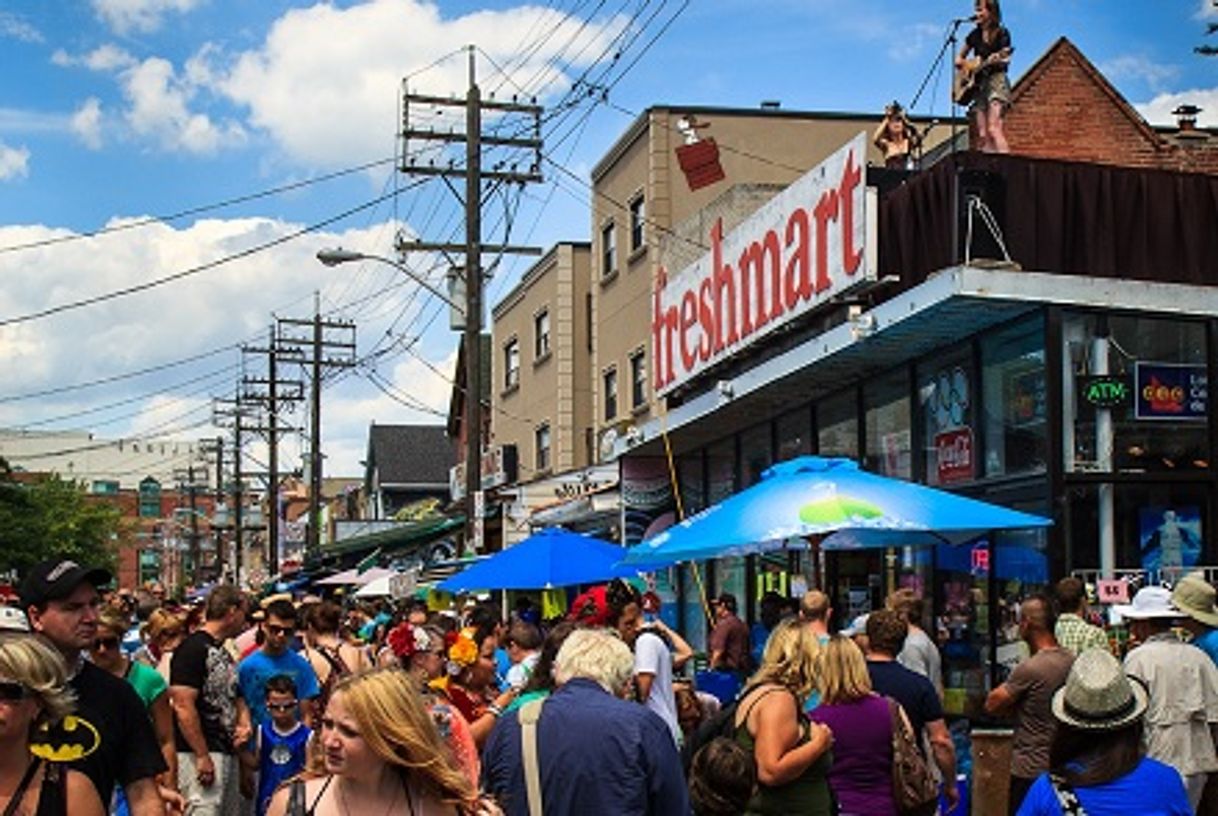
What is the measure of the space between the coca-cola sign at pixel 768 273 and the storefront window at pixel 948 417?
1.09 m

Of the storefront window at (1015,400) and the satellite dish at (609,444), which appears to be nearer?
the storefront window at (1015,400)

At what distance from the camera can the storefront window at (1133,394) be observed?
40.9 ft

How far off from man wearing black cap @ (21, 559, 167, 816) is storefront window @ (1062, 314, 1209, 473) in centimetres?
859

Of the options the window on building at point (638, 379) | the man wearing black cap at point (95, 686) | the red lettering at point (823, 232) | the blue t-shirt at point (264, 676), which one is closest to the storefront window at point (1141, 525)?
the red lettering at point (823, 232)

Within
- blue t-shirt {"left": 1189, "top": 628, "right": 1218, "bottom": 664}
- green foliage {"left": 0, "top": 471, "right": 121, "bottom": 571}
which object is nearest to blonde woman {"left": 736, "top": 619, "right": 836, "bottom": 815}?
blue t-shirt {"left": 1189, "top": 628, "right": 1218, "bottom": 664}

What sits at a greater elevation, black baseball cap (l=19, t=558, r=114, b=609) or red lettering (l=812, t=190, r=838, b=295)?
red lettering (l=812, t=190, r=838, b=295)

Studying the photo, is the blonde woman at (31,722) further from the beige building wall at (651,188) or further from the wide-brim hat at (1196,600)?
the beige building wall at (651,188)

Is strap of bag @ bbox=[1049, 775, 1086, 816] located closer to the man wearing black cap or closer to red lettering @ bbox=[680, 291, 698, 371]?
the man wearing black cap

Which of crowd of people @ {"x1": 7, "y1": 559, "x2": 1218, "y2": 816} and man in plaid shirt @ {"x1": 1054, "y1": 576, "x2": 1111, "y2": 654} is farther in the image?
man in plaid shirt @ {"x1": 1054, "y1": 576, "x2": 1111, "y2": 654}

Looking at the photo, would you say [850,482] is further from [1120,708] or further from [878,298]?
[1120,708]

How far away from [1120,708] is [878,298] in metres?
10.5

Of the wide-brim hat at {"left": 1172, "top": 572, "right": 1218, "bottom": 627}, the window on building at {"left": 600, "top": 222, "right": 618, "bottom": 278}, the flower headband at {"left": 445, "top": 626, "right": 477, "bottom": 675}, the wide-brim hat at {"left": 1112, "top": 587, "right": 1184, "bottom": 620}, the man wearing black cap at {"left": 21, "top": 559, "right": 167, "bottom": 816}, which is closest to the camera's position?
the man wearing black cap at {"left": 21, "top": 559, "right": 167, "bottom": 816}

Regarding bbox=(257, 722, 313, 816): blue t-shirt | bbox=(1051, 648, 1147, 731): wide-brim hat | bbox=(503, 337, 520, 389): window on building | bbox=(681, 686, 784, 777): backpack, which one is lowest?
bbox=(257, 722, 313, 816): blue t-shirt

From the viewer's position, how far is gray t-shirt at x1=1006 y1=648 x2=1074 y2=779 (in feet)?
26.9
